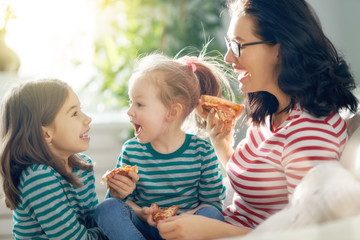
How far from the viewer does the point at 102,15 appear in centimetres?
376

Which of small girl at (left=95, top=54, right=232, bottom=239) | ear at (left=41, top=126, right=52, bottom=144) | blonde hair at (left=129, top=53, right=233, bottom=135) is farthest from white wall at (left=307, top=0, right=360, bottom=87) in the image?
ear at (left=41, top=126, right=52, bottom=144)

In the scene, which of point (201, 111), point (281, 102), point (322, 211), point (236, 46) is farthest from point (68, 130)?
point (322, 211)

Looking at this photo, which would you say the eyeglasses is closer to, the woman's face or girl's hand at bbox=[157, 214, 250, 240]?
the woman's face

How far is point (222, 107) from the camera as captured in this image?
1747 millimetres

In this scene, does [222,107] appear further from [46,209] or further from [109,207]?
[46,209]

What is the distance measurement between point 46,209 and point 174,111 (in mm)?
597

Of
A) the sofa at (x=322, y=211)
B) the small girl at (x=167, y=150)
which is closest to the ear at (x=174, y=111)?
the small girl at (x=167, y=150)

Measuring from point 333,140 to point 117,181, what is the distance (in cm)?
73

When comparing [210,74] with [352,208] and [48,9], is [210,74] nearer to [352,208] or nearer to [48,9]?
[352,208]

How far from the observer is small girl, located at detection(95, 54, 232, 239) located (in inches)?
68.2

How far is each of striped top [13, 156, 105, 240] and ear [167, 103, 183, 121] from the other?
45 cm

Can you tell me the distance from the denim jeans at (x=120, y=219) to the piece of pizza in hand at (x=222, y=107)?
349mm

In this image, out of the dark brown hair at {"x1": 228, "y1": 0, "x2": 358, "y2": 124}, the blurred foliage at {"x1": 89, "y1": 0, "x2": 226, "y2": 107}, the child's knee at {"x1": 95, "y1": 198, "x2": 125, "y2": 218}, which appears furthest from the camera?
the blurred foliage at {"x1": 89, "y1": 0, "x2": 226, "y2": 107}

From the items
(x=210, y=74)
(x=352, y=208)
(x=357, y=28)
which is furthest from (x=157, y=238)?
(x=357, y=28)
